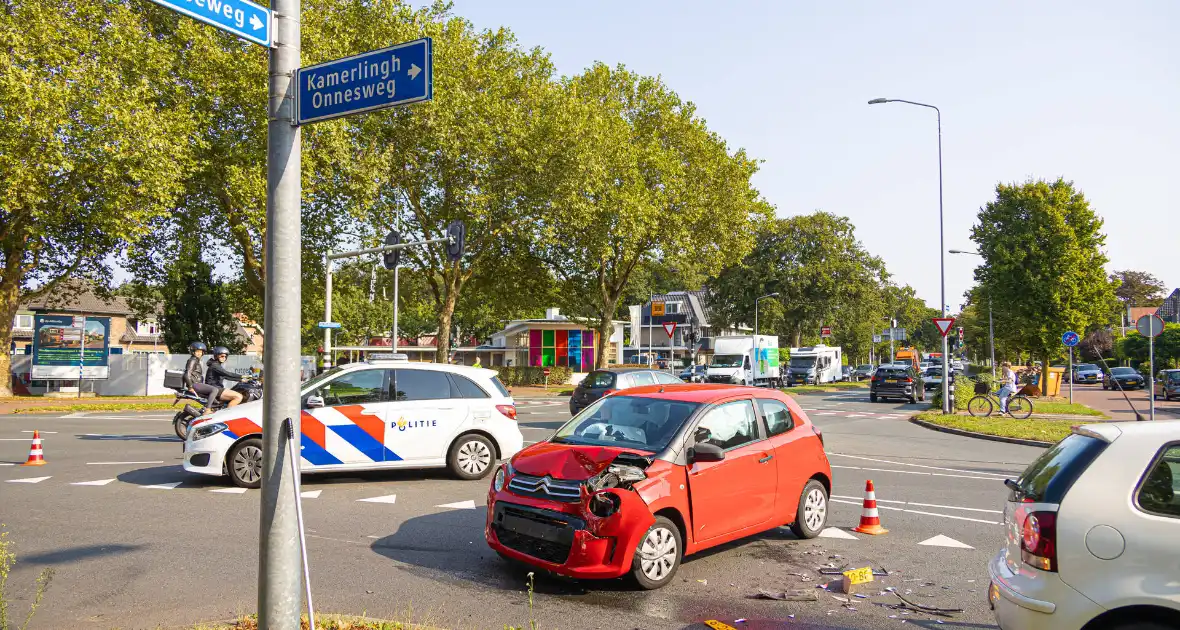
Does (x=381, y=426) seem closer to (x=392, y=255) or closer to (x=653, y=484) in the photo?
(x=653, y=484)

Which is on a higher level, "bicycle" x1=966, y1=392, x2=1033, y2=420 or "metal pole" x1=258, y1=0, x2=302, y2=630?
"metal pole" x1=258, y1=0, x2=302, y2=630

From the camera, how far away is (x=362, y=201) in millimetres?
28703

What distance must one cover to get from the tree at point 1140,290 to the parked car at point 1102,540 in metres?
95.3

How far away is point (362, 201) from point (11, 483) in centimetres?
1935

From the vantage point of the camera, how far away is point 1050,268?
37406 mm

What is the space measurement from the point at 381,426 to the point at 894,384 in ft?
96.8

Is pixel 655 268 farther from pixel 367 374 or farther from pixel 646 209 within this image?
pixel 367 374

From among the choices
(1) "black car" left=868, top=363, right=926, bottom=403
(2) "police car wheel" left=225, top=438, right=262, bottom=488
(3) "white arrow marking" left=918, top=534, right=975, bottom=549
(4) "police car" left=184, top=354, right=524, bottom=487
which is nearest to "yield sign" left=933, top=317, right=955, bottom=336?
(1) "black car" left=868, top=363, right=926, bottom=403

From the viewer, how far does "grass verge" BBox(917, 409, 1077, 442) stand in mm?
18531

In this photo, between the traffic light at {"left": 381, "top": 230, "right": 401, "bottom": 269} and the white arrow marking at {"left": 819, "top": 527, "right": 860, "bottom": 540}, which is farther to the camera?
the traffic light at {"left": 381, "top": 230, "right": 401, "bottom": 269}

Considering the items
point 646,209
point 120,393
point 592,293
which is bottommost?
point 120,393

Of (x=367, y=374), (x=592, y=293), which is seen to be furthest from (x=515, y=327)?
(x=367, y=374)

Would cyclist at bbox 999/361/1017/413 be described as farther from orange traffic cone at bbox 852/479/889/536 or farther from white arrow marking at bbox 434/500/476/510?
white arrow marking at bbox 434/500/476/510

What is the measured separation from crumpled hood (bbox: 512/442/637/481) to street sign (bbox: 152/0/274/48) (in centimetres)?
357
